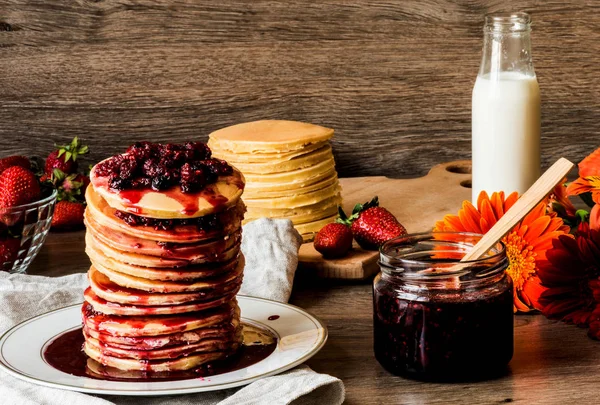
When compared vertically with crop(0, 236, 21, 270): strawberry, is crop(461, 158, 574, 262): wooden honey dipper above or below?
above

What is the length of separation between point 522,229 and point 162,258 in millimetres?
489

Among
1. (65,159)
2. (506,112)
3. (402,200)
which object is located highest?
(506,112)

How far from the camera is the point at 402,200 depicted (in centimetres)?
183

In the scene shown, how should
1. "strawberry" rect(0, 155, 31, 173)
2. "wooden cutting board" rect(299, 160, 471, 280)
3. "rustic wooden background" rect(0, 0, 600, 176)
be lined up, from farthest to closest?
"rustic wooden background" rect(0, 0, 600, 176)
"strawberry" rect(0, 155, 31, 173)
"wooden cutting board" rect(299, 160, 471, 280)

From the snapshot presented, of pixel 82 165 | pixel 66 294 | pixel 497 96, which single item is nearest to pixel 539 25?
pixel 497 96

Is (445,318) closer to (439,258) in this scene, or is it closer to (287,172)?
(439,258)

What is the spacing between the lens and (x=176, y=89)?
2.08 m

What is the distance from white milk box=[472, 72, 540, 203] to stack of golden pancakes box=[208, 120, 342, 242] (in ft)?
0.92

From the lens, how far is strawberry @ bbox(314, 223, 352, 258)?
4.78 ft

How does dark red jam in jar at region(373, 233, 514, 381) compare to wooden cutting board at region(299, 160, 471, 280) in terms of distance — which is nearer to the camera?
dark red jam in jar at region(373, 233, 514, 381)

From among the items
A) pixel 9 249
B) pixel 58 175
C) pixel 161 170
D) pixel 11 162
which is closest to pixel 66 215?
pixel 58 175

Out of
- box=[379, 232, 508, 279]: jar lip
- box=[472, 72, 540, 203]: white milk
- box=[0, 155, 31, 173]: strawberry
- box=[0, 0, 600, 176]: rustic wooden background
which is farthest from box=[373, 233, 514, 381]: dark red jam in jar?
box=[0, 0, 600, 176]: rustic wooden background

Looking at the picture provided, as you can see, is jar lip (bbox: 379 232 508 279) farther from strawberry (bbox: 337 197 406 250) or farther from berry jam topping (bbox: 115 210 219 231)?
strawberry (bbox: 337 197 406 250)

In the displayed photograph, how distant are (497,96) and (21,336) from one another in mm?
842
